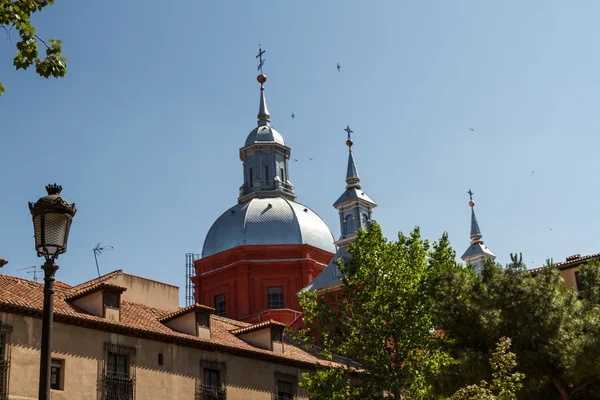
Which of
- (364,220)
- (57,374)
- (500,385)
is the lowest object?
(500,385)

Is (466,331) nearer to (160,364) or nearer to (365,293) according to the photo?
(365,293)

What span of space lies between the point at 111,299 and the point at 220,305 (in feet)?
97.7

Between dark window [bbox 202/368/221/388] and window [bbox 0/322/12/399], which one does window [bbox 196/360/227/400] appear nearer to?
Result: dark window [bbox 202/368/221/388]

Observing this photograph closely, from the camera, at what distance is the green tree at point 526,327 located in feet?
85.2

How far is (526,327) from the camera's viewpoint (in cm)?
2669

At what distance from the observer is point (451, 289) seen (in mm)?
28203

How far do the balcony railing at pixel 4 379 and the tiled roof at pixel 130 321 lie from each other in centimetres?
161

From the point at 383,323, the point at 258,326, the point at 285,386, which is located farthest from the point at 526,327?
the point at 258,326

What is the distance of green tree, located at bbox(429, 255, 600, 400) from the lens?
25969mm

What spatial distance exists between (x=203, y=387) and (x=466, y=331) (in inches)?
366

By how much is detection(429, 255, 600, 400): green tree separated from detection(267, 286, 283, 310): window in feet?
90.0

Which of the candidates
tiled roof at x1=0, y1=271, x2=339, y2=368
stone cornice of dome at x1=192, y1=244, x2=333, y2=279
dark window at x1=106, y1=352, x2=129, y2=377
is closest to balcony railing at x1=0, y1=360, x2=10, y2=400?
tiled roof at x1=0, y1=271, x2=339, y2=368

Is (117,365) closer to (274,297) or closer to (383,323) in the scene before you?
(383,323)

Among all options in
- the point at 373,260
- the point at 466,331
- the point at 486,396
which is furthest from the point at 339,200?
the point at 486,396
